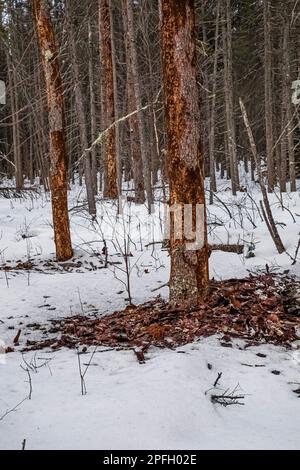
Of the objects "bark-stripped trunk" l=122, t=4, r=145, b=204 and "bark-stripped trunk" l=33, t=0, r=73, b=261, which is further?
"bark-stripped trunk" l=122, t=4, r=145, b=204

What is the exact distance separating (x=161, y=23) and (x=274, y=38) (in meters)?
18.9

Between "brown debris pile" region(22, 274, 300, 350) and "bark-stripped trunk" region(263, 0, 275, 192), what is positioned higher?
"bark-stripped trunk" region(263, 0, 275, 192)

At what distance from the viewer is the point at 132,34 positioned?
11.4 meters

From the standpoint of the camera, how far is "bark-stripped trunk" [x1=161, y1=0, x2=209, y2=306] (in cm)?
430

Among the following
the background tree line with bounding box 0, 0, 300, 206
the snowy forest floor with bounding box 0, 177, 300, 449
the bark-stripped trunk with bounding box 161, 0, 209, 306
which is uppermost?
the background tree line with bounding box 0, 0, 300, 206

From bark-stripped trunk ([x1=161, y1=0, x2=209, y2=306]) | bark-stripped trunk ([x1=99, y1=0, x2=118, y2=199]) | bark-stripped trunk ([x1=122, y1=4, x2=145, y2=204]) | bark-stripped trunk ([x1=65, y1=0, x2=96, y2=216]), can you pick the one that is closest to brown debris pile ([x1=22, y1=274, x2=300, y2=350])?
bark-stripped trunk ([x1=161, y1=0, x2=209, y2=306])

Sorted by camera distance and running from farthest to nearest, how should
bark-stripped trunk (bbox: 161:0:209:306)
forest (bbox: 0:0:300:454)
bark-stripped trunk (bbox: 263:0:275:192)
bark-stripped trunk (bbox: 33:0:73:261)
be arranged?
bark-stripped trunk (bbox: 263:0:275:192) < bark-stripped trunk (bbox: 33:0:73:261) < bark-stripped trunk (bbox: 161:0:209:306) < forest (bbox: 0:0:300:454)

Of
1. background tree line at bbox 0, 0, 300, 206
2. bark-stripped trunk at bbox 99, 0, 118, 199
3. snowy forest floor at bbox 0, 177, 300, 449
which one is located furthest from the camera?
bark-stripped trunk at bbox 99, 0, 118, 199

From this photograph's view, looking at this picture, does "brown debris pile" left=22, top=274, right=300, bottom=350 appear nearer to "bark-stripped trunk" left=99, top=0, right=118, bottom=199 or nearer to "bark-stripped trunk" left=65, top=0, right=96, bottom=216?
"bark-stripped trunk" left=65, top=0, right=96, bottom=216

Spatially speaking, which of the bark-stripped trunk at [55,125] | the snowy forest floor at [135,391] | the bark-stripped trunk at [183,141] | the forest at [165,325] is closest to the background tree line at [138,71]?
the bark-stripped trunk at [55,125]

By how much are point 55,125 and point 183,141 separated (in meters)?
3.79

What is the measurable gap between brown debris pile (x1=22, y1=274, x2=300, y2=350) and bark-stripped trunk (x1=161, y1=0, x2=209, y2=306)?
31 cm

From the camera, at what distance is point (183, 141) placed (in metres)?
4.39

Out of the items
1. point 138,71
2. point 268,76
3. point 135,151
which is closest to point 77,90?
point 138,71
